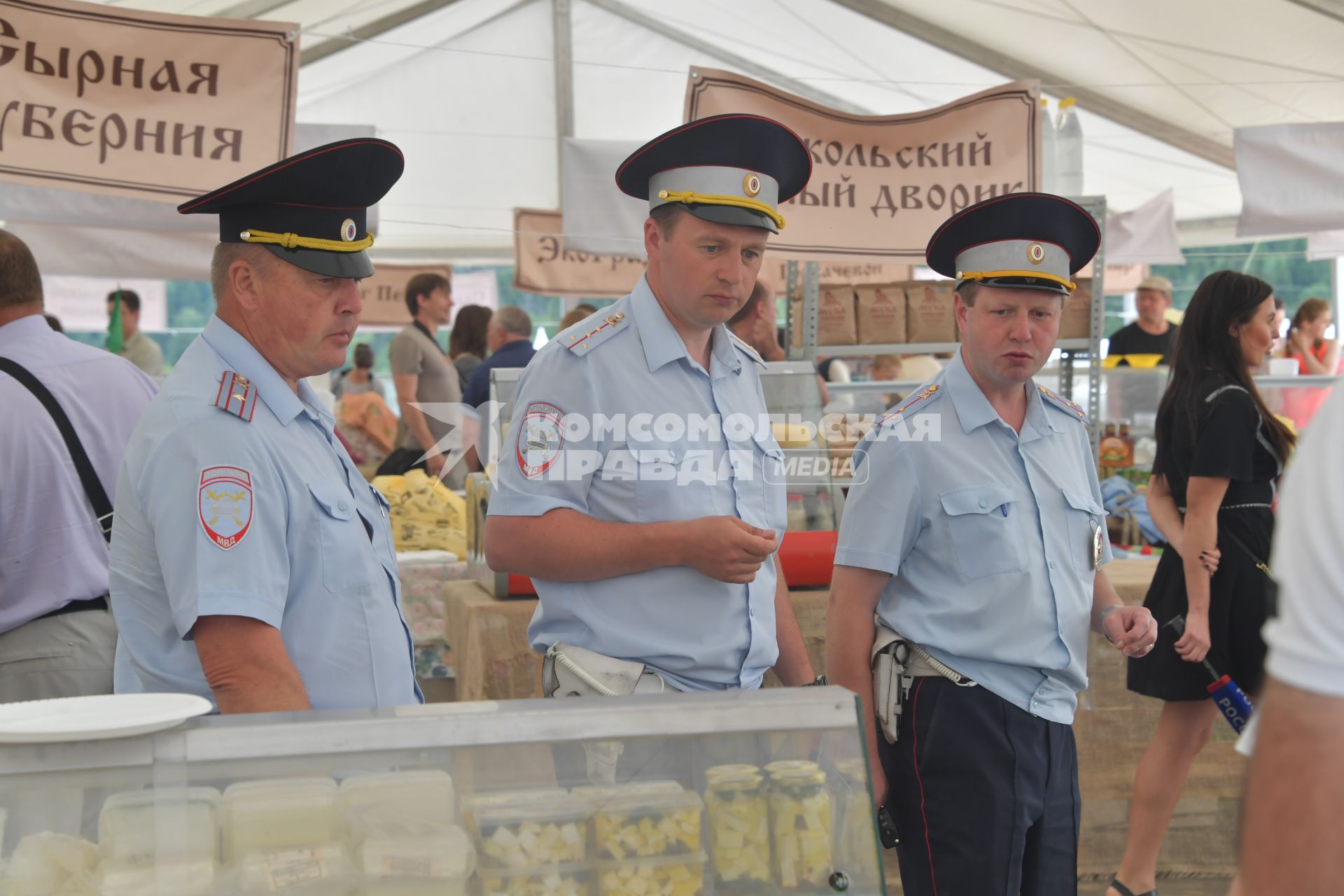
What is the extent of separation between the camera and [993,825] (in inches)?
88.1

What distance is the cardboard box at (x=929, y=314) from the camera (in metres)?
4.61

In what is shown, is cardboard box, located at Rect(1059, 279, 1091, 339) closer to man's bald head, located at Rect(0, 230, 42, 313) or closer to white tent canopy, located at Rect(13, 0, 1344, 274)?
man's bald head, located at Rect(0, 230, 42, 313)

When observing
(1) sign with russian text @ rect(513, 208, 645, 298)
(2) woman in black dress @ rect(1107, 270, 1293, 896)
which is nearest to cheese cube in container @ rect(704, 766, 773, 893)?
(2) woman in black dress @ rect(1107, 270, 1293, 896)

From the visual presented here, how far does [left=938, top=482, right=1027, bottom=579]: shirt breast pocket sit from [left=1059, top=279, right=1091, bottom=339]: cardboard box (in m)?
2.53

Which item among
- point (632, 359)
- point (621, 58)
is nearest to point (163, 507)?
point (632, 359)

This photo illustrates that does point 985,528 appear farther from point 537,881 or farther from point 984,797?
point 537,881

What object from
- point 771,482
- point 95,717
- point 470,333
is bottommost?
point 95,717

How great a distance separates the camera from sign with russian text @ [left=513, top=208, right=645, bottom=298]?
8031 mm

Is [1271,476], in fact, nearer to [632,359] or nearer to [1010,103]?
[1010,103]

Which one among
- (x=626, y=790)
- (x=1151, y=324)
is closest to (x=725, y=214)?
(x=626, y=790)

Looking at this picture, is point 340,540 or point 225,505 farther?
point 340,540

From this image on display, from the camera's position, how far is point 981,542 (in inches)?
92.1

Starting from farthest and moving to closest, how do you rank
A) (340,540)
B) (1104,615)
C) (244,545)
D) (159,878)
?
(1104,615) → (340,540) → (244,545) → (159,878)

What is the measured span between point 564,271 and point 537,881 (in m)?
6.94
